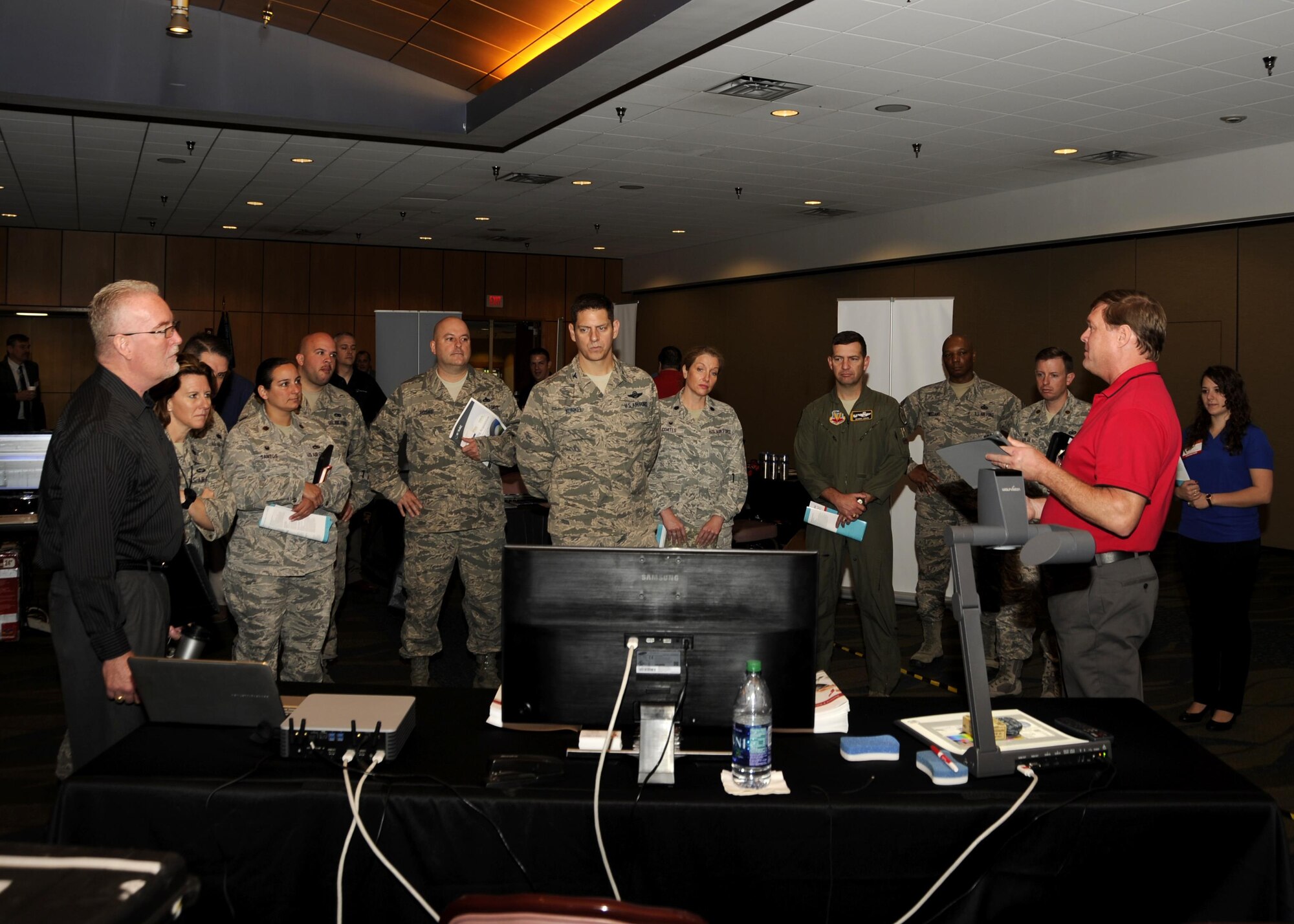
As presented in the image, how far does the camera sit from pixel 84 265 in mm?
13836

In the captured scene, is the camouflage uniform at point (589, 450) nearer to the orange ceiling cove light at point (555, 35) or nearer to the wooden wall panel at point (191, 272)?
the orange ceiling cove light at point (555, 35)

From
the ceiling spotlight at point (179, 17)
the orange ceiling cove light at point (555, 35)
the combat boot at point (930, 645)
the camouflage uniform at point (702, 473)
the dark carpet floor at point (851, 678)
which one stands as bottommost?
the dark carpet floor at point (851, 678)

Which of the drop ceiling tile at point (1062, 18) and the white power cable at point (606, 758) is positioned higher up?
the drop ceiling tile at point (1062, 18)

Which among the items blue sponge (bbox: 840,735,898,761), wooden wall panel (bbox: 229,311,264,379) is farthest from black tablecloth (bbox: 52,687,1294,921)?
wooden wall panel (bbox: 229,311,264,379)

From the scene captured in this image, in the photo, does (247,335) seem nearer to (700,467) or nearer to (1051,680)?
(700,467)

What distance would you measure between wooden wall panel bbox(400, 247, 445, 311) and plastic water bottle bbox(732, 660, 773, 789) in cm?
1410

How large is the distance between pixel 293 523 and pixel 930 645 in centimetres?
355

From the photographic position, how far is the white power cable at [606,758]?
6.24ft

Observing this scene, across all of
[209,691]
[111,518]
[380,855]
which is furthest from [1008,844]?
[111,518]

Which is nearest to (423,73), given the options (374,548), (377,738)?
(374,548)

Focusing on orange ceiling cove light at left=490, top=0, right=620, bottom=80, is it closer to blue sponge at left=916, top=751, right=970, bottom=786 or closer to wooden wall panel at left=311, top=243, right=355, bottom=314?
blue sponge at left=916, top=751, right=970, bottom=786

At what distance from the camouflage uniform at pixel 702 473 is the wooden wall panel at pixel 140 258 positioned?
11.6 meters

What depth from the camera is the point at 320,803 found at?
1956mm

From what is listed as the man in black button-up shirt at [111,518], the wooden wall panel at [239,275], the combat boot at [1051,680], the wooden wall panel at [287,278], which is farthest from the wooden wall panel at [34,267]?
the combat boot at [1051,680]
